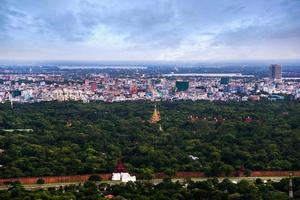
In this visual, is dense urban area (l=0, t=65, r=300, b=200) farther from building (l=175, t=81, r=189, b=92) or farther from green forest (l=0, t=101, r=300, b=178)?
building (l=175, t=81, r=189, b=92)

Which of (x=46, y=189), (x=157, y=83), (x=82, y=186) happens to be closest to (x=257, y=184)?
(x=82, y=186)

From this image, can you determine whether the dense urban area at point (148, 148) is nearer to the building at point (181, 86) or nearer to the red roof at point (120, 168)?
the red roof at point (120, 168)

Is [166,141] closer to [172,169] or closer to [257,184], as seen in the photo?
[172,169]

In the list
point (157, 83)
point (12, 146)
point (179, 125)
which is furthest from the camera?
point (157, 83)

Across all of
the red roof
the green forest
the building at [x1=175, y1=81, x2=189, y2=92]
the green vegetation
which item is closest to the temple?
the red roof

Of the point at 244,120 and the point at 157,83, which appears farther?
the point at 157,83

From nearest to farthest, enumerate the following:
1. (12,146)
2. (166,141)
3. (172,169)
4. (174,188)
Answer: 1. (174,188)
2. (172,169)
3. (12,146)
4. (166,141)

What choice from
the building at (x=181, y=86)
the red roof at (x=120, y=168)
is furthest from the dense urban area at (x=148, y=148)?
the building at (x=181, y=86)
